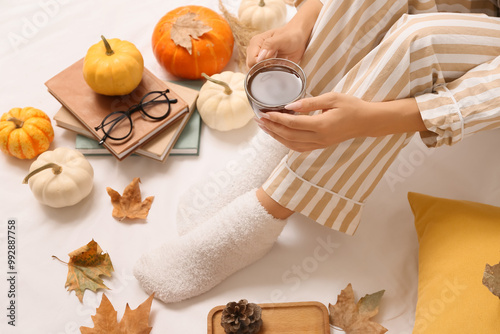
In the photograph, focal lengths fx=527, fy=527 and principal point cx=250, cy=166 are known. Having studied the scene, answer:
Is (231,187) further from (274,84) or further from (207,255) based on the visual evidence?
(274,84)

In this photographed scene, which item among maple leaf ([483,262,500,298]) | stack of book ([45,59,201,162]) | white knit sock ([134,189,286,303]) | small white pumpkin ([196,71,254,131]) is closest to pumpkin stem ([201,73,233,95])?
small white pumpkin ([196,71,254,131])

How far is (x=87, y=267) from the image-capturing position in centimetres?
135

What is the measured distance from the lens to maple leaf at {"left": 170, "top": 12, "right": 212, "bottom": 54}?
1556 millimetres

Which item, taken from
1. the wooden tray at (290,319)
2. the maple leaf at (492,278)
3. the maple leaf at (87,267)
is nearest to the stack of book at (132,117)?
the maple leaf at (87,267)

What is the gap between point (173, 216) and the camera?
4.69ft

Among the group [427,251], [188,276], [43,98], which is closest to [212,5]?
[43,98]

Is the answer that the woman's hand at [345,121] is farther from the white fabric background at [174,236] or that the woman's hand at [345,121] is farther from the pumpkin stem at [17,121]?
the pumpkin stem at [17,121]

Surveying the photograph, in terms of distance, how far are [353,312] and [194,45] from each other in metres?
0.87

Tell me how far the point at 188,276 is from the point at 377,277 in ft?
1.55

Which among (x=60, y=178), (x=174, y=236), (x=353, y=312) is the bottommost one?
(x=353, y=312)

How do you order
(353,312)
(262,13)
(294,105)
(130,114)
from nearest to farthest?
(294,105), (353,312), (130,114), (262,13)

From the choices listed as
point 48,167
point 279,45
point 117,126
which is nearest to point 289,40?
point 279,45

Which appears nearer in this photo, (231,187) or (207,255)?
(207,255)

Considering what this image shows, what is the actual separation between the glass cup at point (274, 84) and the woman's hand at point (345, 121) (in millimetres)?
41
